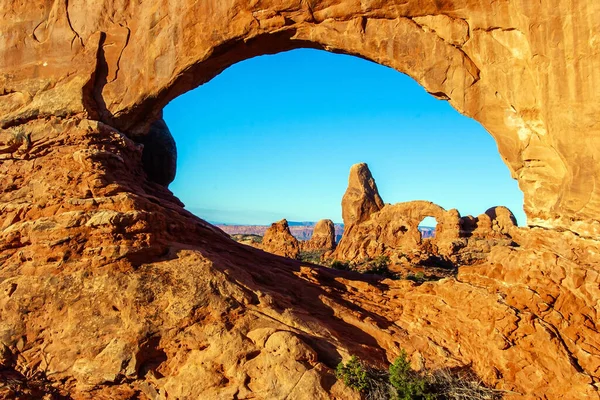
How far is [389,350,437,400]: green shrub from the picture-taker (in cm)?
827

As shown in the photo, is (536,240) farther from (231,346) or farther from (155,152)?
(155,152)

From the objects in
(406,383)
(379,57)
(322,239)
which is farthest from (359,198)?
(406,383)

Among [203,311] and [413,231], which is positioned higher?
[203,311]

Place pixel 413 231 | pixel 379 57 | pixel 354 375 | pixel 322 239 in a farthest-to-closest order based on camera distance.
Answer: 1. pixel 322 239
2. pixel 413 231
3. pixel 379 57
4. pixel 354 375

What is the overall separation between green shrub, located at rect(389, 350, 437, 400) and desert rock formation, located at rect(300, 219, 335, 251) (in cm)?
4940

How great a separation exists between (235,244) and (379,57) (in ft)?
21.5

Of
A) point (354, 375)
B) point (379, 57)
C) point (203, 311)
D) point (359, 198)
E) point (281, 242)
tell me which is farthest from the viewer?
point (359, 198)

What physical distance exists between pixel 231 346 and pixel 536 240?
705cm

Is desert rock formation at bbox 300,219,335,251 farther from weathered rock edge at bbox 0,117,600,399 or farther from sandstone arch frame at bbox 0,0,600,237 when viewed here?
weathered rock edge at bbox 0,117,600,399

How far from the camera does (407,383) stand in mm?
8414

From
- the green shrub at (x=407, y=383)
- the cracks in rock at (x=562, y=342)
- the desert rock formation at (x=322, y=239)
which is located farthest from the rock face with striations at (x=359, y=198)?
the green shrub at (x=407, y=383)

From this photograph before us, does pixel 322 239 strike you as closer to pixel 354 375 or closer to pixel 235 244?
pixel 235 244

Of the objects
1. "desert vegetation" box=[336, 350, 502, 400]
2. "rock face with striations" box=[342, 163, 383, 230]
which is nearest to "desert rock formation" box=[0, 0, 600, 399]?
"desert vegetation" box=[336, 350, 502, 400]

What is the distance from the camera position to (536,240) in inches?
419
